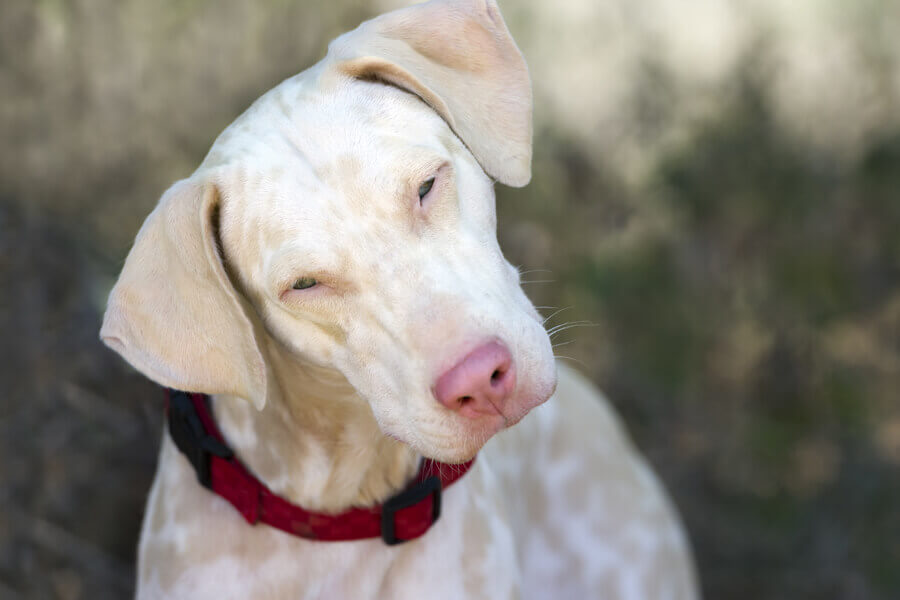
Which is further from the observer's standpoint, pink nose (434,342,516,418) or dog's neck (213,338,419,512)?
dog's neck (213,338,419,512)

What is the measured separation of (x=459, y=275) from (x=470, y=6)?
0.59 meters

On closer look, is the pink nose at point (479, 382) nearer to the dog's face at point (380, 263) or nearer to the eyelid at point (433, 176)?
the dog's face at point (380, 263)

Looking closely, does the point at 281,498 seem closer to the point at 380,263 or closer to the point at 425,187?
the point at 380,263

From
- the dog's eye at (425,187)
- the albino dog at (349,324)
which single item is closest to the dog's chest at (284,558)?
the albino dog at (349,324)

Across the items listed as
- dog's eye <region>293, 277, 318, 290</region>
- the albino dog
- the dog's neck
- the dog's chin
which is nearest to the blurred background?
the albino dog

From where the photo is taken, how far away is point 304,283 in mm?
1594

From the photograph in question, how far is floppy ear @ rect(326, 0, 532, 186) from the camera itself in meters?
1.76

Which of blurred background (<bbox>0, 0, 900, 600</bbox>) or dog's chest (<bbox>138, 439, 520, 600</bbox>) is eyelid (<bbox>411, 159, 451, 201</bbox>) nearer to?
dog's chest (<bbox>138, 439, 520, 600</bbox>)

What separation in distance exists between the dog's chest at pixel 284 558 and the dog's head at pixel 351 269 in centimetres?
33

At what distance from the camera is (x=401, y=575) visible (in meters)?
1.88

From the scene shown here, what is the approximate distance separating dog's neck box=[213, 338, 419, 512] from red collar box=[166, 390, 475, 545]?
2 cm

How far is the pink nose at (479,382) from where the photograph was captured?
146 centimetres

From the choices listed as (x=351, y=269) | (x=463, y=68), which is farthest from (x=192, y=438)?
(x=463, y=68)

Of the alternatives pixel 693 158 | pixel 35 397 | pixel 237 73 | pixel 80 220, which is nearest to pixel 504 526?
pixel 35 397
